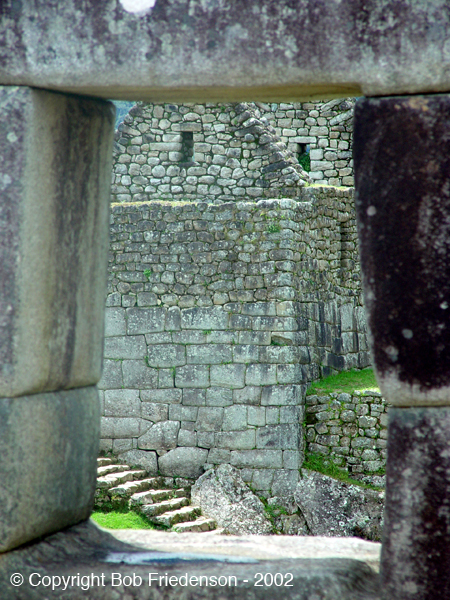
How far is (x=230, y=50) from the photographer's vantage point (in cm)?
229

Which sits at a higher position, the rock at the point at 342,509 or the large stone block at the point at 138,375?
the large stone block at the point at 138,375

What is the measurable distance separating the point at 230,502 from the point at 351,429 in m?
1.79

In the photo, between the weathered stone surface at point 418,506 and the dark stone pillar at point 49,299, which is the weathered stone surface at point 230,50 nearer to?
the dark stone pillar at point 49,299

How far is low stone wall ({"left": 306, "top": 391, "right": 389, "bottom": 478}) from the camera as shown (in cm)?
923

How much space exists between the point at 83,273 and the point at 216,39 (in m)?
0.96

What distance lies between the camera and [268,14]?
226 centimetres

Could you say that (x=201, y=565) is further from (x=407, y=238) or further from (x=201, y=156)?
(x=201, y=156)

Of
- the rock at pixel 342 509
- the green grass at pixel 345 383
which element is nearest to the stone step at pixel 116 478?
the rock at pixel 342 509

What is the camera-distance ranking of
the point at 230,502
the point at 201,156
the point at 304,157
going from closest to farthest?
the point at 230,502
the point at 201,156
the point at 304,157

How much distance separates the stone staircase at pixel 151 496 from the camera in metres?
8.52

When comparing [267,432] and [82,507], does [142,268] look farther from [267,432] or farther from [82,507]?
[82,507]

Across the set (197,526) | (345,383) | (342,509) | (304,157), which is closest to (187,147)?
(304,157)

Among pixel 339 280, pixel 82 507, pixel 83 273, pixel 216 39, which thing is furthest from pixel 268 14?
pixel 339 280

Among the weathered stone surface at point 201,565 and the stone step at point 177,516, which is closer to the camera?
the weathered stone surface at point 201,565
